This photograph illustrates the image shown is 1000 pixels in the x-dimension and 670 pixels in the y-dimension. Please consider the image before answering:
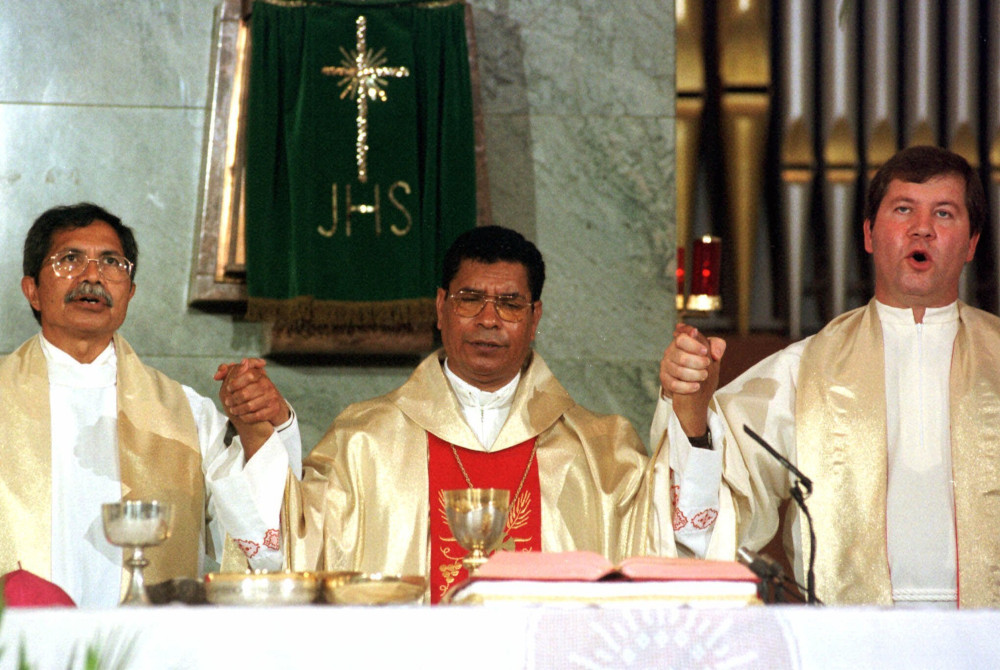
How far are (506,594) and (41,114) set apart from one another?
11.8 feet

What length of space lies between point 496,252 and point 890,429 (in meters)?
1.38

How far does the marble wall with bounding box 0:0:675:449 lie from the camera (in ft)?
17.0

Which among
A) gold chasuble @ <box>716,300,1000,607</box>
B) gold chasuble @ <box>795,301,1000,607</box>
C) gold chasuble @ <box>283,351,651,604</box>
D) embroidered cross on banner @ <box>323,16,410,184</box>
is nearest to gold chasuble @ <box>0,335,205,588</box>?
gold chasuble @ <box>283,351,651,604</box>

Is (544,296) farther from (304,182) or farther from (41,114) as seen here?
(41,114)

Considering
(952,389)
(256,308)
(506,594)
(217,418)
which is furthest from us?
A: (256,308)

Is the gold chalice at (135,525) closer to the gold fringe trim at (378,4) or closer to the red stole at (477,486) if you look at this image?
the red stole at (477,486)

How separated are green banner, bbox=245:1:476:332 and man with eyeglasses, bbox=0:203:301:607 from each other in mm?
765

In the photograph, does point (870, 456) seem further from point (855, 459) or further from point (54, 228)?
point (54, 228)

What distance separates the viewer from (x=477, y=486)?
13.8ft

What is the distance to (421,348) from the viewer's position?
519cm

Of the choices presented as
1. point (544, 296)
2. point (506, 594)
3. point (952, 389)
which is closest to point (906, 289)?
point (952, 389)

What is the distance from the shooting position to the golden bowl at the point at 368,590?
8.94 ft

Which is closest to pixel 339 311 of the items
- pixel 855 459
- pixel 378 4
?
pixel 378 4

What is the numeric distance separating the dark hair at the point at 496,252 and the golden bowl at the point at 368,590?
1754 mm
